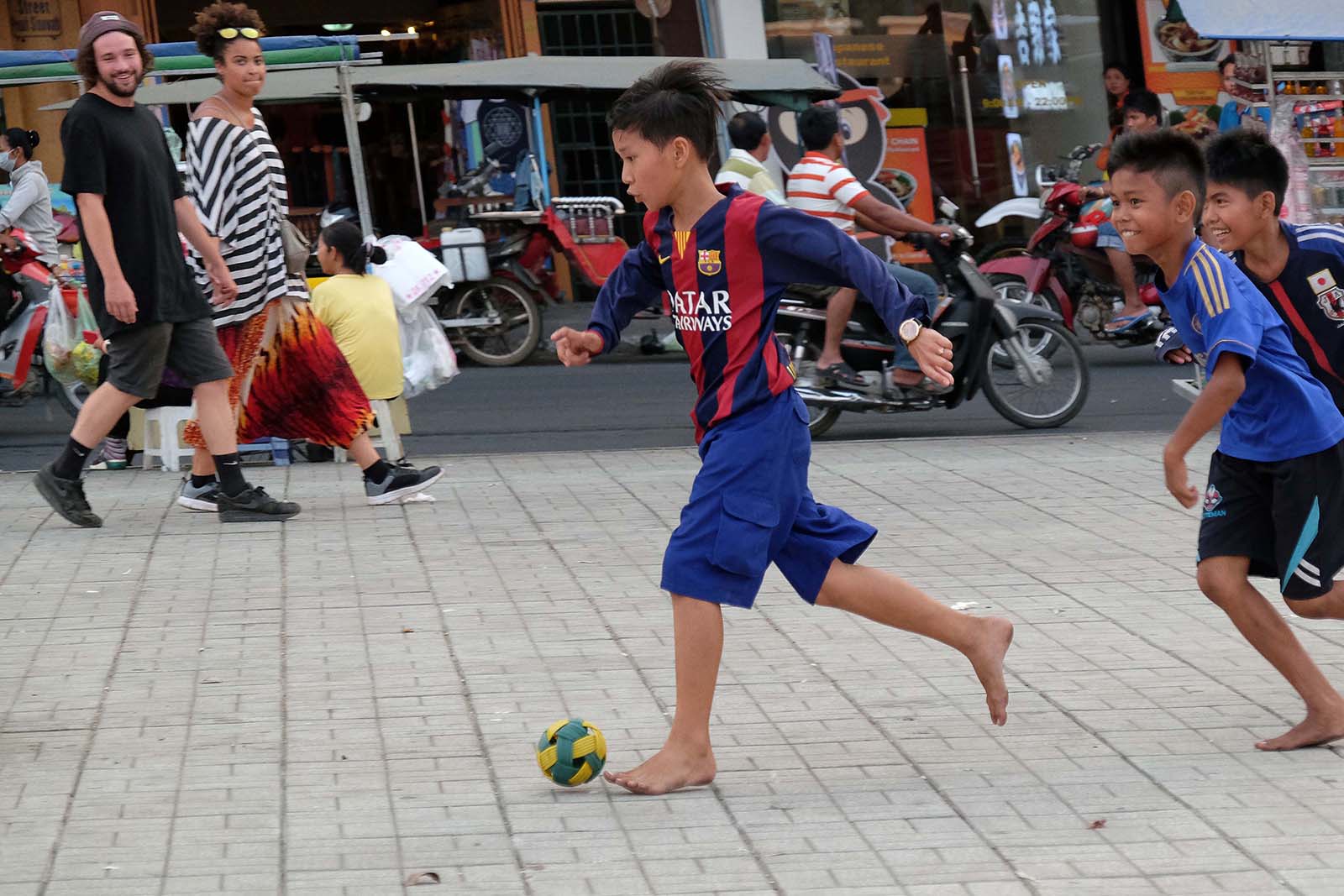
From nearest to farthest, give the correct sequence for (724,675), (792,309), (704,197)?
(704,197) < (724,675) < (792,309)

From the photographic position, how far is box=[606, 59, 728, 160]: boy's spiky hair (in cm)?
422

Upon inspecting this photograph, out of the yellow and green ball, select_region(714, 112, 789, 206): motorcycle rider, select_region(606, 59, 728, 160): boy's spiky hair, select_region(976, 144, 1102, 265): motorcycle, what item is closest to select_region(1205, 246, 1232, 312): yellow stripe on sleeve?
select_region(606, 59, 728, 160): boy's spiky hair

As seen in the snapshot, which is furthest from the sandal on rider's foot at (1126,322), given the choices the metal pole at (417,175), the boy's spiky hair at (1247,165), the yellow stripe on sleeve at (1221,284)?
the yellow stripe on sleeve at (1221,284)

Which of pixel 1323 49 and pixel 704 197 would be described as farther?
pixel 1323 49

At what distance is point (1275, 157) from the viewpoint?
452 cm

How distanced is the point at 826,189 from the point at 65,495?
14.8 feet

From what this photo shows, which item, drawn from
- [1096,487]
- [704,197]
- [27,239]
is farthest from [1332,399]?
[27,239]

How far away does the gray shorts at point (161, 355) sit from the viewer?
7.23m

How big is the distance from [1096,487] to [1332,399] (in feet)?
11.7

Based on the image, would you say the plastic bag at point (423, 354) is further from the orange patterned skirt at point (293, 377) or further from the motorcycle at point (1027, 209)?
the motorcycle at point (1027, 209)

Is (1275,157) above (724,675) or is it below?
above

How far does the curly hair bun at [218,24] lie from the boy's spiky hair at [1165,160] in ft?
14.1

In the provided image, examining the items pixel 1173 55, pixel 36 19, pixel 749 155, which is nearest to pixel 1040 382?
pixel 749 155

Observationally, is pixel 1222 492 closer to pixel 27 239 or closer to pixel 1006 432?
pixel 1006 432
